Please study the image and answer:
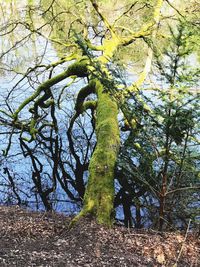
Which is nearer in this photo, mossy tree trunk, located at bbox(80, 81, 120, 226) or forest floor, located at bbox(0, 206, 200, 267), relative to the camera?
forest floor, located at bbox(0, 206, 200, 267)

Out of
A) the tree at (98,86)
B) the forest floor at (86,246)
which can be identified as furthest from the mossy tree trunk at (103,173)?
the forest floor at (86,246)

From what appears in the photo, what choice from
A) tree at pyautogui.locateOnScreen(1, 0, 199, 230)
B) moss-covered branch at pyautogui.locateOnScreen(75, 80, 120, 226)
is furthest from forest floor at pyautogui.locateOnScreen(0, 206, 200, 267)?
tree at pyautogui.locateOnScreen(1, 0, 199, 230)

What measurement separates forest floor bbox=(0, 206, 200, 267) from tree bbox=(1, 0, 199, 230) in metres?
0.39

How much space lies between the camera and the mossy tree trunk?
470cm

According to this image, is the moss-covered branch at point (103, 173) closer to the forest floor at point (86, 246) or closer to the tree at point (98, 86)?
the tree at point (98, 86)

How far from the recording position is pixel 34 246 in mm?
3910

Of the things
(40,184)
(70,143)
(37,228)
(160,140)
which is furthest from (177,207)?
(70,143)

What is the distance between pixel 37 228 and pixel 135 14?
715 cm

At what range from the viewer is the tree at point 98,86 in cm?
467

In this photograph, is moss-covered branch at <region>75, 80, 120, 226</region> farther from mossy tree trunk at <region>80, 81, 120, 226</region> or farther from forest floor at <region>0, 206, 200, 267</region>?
forest floor at <region>0, 206, 200, 267</region>

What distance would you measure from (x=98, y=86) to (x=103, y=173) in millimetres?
2636

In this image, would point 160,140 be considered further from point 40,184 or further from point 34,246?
point 40,184

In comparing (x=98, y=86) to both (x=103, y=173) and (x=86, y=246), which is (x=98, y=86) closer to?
(x=103, y=173)

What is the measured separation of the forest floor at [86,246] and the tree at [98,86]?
385mm
